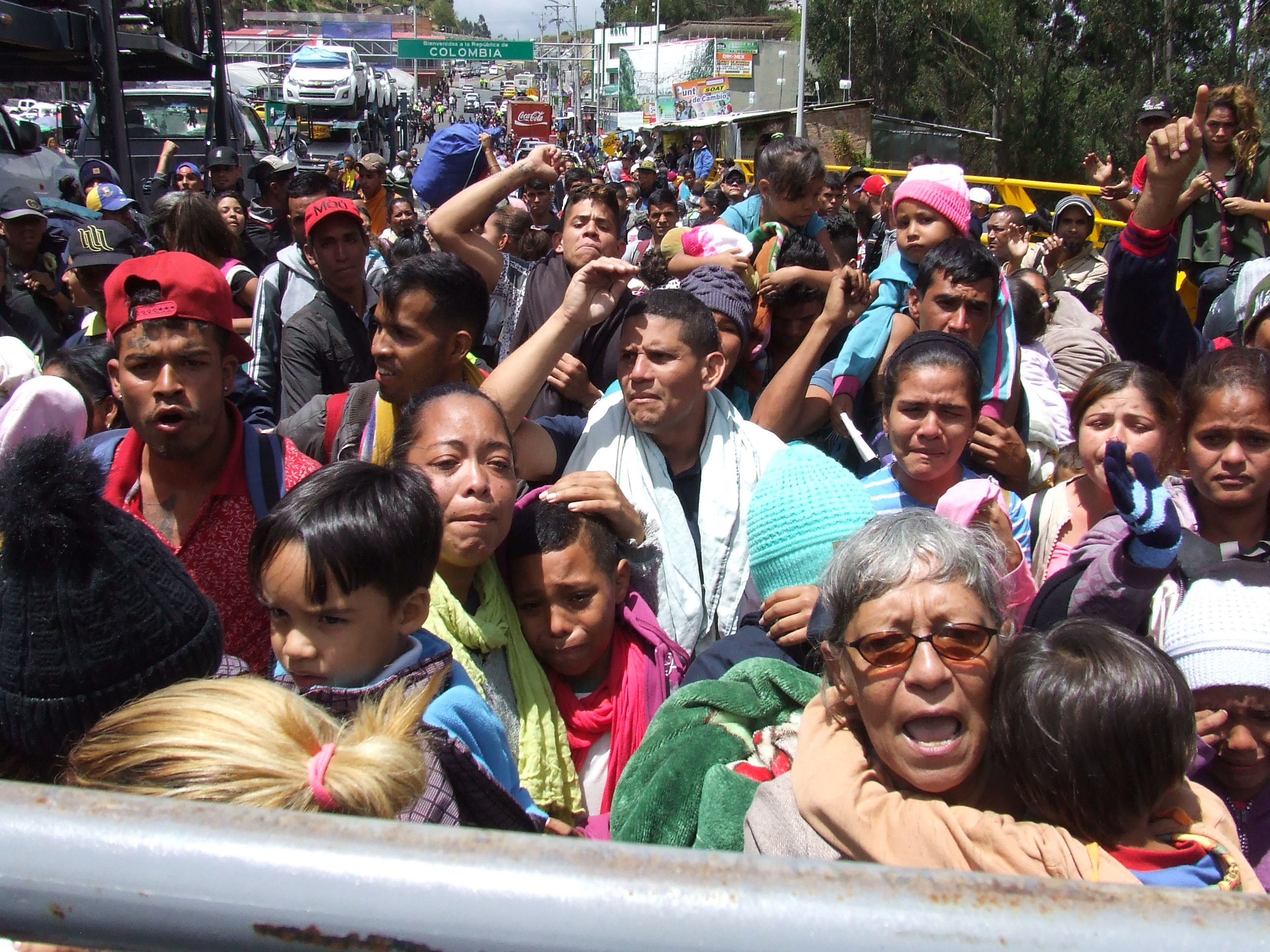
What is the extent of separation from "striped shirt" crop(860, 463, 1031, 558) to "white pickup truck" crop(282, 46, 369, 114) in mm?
28314

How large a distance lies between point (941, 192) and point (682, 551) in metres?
1.87

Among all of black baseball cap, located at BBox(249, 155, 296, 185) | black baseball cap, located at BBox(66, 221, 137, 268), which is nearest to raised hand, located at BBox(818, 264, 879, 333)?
black baseball cap, located at BBox(66, 221, 137, 268)

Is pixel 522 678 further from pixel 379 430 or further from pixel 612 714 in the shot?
pixel 379 430

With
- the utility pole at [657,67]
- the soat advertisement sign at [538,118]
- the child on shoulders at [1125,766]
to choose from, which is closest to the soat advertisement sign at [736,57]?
the utility pole at [657,67]

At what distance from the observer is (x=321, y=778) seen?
3.72 ft

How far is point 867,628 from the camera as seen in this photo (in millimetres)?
1644

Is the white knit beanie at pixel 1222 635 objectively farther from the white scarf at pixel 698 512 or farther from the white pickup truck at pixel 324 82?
the white pickup truck at pixel 324 82

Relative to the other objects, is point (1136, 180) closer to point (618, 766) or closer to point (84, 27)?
point (618, 766)

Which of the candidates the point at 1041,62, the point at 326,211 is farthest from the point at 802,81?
the point at 326,211

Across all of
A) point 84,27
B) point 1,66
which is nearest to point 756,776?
point 84,27

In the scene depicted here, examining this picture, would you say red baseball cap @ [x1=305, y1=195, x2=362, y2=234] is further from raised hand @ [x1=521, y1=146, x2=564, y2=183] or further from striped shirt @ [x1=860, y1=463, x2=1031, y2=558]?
striped shirt @ [x1=860, y1=463, x2=1031, y2=558]

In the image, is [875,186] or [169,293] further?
[875,186]

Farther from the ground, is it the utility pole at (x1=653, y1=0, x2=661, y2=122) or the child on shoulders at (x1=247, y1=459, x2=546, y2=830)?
the utility pole at (x1=653, y1=0, x2=661, y2=122)

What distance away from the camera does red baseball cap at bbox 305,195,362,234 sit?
4043 mm
